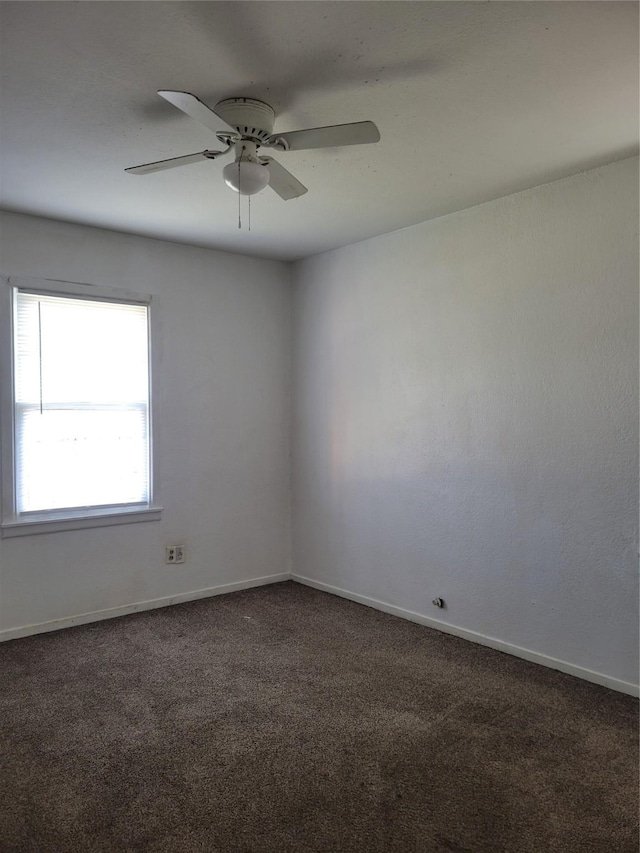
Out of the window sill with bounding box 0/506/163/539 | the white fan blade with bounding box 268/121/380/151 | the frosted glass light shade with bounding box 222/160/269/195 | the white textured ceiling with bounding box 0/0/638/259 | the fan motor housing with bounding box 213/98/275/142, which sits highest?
the white textured ceiling with bounding box 0/0/638/259

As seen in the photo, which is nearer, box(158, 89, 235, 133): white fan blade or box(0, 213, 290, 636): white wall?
box(158, 89, 235, 133): white fan blade

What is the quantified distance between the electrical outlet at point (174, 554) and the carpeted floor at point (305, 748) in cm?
70

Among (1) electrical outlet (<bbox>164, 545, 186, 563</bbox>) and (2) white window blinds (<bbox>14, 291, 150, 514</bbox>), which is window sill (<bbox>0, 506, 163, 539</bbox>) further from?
Answer: (1) electrical outlet (<bbox>164, 545, 186, 563</bbox>)

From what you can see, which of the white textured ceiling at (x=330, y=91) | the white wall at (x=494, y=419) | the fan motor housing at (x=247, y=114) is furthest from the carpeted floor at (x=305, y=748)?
the white textured ceiling at (x=330, y=91)

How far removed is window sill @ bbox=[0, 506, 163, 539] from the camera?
3598 millimetres

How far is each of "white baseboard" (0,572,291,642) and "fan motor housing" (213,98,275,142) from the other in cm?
307

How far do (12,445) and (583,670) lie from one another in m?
3.39

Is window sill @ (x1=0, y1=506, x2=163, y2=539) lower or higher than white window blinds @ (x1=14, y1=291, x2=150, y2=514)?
lower

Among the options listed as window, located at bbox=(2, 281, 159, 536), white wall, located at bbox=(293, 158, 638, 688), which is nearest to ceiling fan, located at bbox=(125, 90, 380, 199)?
white wall, located at bbox=(293, 158, 638, 688)

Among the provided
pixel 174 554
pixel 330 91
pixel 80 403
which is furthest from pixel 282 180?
pixel 174 554

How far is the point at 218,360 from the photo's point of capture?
14.7ft

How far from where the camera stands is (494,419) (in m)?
3.40

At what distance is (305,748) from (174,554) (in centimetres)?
213

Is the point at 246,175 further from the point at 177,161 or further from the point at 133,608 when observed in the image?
the point at 133,608
